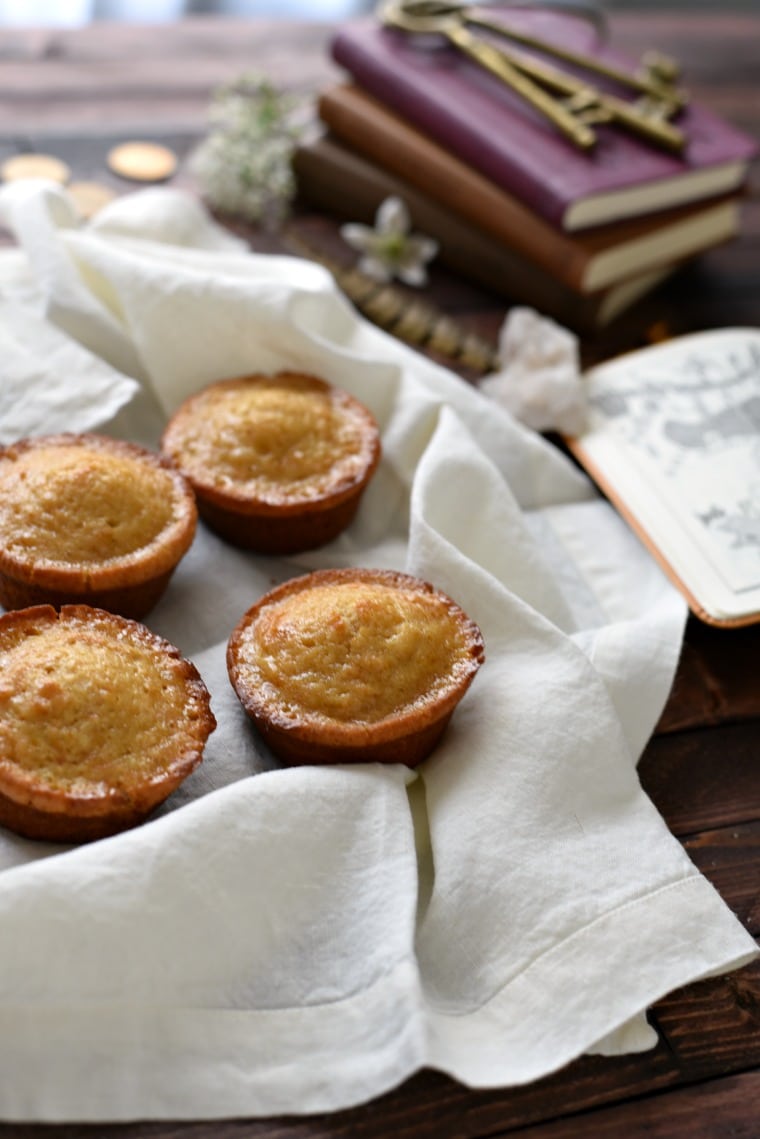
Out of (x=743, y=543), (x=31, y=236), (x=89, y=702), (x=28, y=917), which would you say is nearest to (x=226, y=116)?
(x=31, y=236)

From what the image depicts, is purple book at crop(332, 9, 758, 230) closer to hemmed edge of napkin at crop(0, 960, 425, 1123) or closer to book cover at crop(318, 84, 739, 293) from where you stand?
book cover at crop(318, 84, 739, 293)

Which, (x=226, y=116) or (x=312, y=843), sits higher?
(x=226, y=116)

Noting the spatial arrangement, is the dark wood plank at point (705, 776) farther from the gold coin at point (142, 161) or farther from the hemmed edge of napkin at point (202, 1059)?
the gold coin at point (142, 161)

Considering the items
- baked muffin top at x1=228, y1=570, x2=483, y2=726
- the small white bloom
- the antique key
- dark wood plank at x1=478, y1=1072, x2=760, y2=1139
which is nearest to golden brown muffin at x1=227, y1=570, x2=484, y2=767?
baked muffin top at x1=228, y1=570, x2=483, y2=726

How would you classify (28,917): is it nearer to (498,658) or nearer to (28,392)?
(498,658)

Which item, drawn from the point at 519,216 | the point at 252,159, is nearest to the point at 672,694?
the point at 519,216

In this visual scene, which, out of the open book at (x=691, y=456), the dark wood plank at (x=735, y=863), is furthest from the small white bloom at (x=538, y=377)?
the dark wood plank at (x=735, y=863)

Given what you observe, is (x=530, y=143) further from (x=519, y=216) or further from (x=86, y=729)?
(x=86, y=729)

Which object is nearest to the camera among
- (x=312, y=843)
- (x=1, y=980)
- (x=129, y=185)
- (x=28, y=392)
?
(x=1, y=980)
